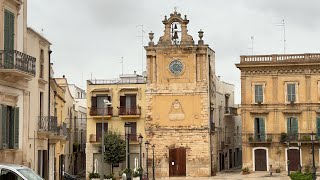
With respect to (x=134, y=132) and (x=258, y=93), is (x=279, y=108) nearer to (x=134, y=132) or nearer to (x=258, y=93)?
(x=258, y=93)

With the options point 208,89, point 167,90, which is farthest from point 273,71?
point 167,90

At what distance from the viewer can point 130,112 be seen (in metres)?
59.1

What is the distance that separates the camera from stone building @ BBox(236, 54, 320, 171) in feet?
190

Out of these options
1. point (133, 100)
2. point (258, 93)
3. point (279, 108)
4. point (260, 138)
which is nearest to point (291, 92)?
point (279, 108)

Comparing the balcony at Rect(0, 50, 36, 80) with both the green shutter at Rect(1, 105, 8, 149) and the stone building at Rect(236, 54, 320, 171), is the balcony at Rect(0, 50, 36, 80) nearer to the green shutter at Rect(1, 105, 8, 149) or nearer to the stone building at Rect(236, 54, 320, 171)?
the green shutter at Rect(1, 105, 8, 149)

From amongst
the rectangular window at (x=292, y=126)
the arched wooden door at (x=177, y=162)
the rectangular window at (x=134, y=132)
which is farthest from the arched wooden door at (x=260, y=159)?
the rectangular window at (x=134, y=132)

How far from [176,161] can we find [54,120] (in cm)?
2920

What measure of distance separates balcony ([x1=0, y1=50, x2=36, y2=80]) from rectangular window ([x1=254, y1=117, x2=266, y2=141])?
38.6 metres

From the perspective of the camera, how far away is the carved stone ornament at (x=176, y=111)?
58.5m

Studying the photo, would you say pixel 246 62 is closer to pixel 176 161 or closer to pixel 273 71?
pixel 273 71

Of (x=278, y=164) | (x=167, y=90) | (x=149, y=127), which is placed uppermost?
(x=167, y=90)

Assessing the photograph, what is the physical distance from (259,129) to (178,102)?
330 inches

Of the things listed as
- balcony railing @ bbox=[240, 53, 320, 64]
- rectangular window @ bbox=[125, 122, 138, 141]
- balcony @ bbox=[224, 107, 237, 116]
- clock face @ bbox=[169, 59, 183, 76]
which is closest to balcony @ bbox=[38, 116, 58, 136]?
rectangular window @ bbox=[125, 122, 138, 141]

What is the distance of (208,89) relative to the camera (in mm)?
58500
